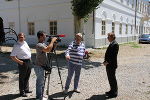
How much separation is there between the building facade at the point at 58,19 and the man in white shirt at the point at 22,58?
45.0ft

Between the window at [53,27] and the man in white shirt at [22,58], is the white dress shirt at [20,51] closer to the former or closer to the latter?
the man in white shirt at [22,58]

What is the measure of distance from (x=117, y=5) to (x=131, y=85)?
2062 centimetres

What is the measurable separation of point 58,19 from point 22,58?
1579cm

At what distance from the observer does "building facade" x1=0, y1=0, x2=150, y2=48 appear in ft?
70.3

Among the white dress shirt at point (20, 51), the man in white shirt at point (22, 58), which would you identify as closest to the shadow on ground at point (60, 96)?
the man in white shirt at point (22, 58)

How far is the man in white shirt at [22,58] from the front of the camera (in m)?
6.16

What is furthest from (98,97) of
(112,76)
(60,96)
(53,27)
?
(53,27)

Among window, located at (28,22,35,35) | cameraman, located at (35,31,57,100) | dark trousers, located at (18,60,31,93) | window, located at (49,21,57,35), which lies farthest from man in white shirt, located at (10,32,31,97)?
window, located at (28,22,35,35)

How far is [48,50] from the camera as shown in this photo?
17.9ft

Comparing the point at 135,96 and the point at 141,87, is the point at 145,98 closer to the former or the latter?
the point at 135,96

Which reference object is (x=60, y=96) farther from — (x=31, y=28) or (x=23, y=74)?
(x=31, y=28)

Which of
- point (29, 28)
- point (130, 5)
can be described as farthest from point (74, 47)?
point (130, 5)

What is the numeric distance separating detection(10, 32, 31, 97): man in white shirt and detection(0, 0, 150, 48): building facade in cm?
1372

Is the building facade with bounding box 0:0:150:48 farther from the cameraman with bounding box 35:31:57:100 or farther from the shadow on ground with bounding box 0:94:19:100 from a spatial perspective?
the cameraman with bounding box 35:31:57:100
